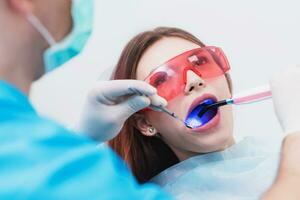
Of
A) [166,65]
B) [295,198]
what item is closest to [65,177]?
[295,198]

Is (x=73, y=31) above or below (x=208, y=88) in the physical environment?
above

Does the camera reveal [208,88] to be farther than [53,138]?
Yes

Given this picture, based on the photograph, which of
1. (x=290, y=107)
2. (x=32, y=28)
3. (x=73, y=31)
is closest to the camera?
(x=32, y=28)

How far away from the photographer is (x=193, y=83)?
138 cm

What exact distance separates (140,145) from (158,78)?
0.97 ft

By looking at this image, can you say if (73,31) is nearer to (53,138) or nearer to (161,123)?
(53,138)

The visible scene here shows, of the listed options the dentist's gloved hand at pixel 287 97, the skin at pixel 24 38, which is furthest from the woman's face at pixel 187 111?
the skin at pixel 24 38

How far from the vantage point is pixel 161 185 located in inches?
58.9

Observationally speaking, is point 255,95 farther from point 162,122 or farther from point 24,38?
point 24,38

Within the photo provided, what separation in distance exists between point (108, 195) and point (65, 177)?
2.7 inches

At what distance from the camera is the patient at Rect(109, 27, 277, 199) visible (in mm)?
1384

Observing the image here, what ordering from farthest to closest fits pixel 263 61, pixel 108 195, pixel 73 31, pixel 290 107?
pixel 263 61, pixel 290 107, pixel 73 31, pixel 108 195

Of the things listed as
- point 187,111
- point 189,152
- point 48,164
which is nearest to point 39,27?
point 48,164

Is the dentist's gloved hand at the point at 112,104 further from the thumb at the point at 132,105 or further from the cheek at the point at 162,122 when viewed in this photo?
the cheek at the point at 162,122
